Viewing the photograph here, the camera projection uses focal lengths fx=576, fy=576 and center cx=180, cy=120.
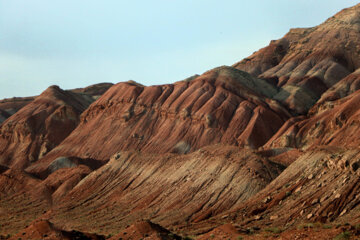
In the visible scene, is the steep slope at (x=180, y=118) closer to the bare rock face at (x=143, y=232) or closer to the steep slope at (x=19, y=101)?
the steep slope at (x=19, y=101)

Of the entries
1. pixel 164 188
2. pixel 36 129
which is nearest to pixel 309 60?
pixel 36 129

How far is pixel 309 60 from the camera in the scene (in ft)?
386

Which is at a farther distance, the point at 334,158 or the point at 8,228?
the point at 8,228

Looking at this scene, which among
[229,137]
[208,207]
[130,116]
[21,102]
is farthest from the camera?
[21,102]

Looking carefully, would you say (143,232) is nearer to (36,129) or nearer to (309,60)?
(36,129)

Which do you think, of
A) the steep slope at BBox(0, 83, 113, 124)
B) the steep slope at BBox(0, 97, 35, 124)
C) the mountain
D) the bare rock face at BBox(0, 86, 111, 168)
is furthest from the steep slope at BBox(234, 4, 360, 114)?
the steep slope at BBox(0, 97, 35, 124)

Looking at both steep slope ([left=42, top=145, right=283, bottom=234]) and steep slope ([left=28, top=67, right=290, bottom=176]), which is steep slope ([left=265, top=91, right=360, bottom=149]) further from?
steep slope ([left=42, top=145, right=283, bottom=234])

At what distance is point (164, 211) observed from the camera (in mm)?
52781

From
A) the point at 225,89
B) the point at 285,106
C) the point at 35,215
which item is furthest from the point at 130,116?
the point at 35,215

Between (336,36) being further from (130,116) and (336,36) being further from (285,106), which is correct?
(130,116)

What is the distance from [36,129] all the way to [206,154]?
62.2m

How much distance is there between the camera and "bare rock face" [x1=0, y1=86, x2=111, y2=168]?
10650 cm

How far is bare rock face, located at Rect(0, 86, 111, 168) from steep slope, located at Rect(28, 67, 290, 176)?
755 cm

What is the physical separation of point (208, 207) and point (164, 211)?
4763 millimetres
